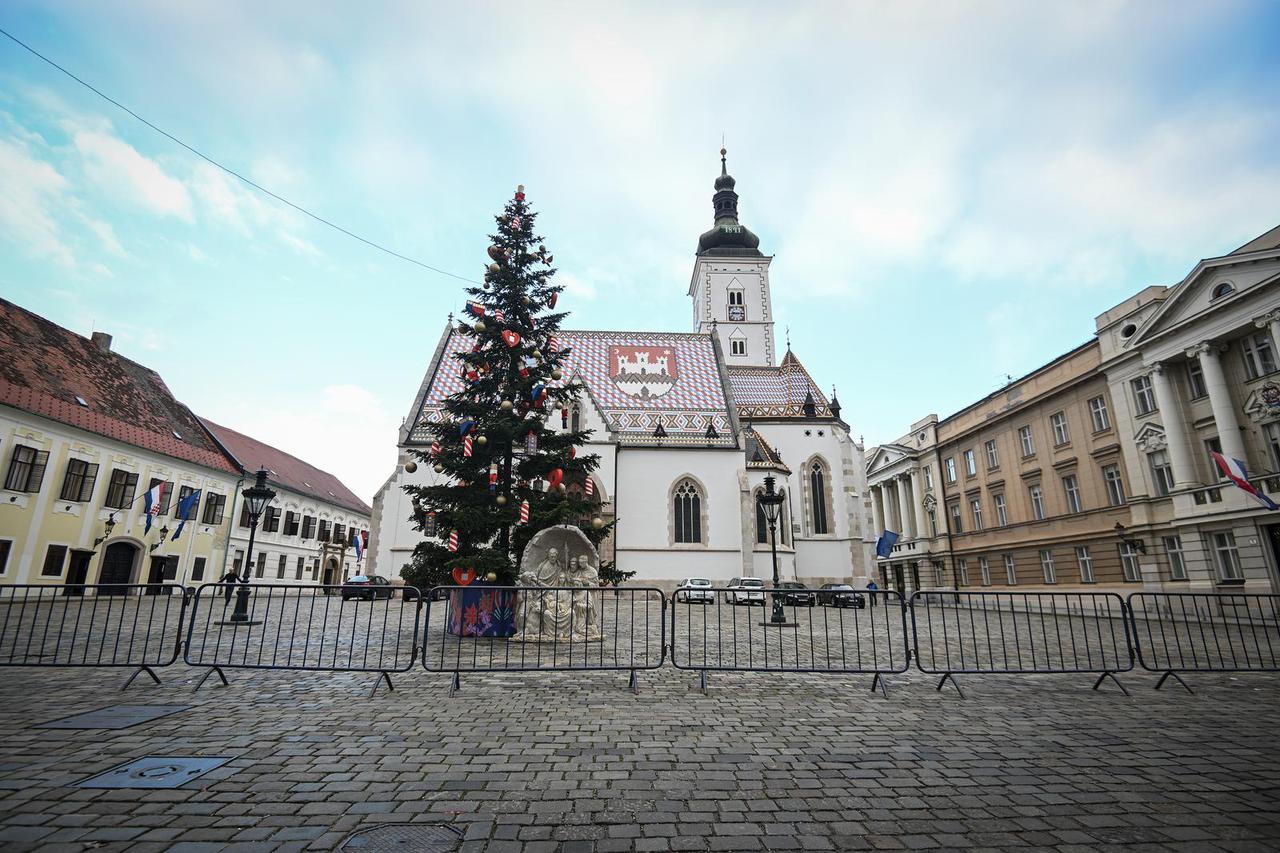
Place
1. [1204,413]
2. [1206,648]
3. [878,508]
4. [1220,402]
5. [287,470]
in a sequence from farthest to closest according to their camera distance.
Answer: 1. [878,508]
2. [287,470]
3. [1204,413]
4. [1220,402]
5. [1206,648]

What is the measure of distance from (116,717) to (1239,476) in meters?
26.8

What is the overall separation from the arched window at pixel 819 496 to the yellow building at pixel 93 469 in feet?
106

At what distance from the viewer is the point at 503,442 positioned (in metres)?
14.2

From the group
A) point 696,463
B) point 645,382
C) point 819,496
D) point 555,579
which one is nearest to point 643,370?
point 645,382

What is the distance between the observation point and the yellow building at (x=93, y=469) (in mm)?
22797

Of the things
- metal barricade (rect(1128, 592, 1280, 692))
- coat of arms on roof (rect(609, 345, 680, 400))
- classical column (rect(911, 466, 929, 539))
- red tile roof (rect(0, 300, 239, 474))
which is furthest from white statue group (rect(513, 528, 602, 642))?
classical column (rect(911, 466, 929, 539))

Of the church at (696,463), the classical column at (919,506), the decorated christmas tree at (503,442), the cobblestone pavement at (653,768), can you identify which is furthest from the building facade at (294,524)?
the classical column at (919,506)

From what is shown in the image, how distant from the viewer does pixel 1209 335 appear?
21453 millimetres

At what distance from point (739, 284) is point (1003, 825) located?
5165 centimetres

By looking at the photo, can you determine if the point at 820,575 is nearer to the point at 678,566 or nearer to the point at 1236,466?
the point at 678,566

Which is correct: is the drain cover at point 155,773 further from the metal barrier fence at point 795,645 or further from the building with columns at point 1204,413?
the building with columns at point 1204,413

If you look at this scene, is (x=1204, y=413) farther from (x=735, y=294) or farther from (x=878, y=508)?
(x=735, y=294)

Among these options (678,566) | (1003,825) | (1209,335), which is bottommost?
(1003,825)

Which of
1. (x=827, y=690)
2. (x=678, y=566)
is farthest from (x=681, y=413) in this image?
(x=827, y=690)
